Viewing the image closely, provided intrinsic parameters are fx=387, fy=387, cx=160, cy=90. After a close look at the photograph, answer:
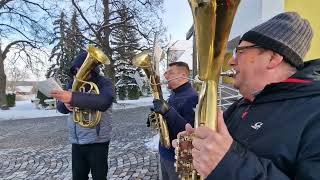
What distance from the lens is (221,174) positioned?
1241 millimetres

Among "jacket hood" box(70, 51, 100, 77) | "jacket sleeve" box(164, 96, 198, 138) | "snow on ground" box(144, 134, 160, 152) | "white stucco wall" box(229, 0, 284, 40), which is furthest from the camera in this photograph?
"snow on ground" box(144, 134, 160, 152)

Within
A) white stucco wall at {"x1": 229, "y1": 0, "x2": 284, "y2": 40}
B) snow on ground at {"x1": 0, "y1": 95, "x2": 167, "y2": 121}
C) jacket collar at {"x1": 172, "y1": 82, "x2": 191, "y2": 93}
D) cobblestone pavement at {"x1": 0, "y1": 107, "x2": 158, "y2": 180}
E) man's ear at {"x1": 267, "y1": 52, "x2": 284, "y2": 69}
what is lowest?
cobblestone pavement at {"x1": 0, "y1": 107, "x2": 158, "y2": 180}

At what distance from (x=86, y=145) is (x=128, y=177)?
263 centimetres

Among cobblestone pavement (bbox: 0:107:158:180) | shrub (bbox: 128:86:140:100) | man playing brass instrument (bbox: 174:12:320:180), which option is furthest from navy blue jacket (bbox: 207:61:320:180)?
shrub (bbox: 128:86:140:100)

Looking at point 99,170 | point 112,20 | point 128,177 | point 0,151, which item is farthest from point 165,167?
point 112,20

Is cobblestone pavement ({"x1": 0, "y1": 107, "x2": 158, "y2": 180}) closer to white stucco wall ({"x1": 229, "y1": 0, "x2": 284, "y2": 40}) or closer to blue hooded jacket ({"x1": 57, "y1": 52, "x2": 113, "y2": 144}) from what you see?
blue hooded jacket ({"x1": 57, "y1": 52, "x2": 113, "y2": 144})

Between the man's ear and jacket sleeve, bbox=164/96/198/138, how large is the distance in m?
1.82

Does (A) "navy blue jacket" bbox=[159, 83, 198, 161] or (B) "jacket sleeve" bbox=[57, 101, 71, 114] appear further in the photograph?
(B) "jacket sleeve" bbox=[57, 101, 71, 114]

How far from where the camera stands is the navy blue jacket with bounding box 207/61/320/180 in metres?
1.25

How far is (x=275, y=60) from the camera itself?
5.19 ft

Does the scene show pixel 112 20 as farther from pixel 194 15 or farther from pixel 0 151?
pixel 194 15

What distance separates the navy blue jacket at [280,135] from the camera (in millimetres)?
1247

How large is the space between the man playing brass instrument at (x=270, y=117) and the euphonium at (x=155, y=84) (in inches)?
68.5

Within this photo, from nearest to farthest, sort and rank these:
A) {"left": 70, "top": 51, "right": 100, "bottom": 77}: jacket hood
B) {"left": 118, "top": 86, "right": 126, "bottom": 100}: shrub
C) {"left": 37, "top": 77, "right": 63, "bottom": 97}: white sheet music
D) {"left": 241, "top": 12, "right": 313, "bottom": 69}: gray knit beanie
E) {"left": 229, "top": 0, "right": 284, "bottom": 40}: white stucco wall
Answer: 1. {"left": 241, "top": 12, "right": 313, "bottom": 69}: gray knit beanie
2. {"left": 37, "top": 77, "right": 63, "bottom": 97}: white sheet music
3. {"left": 70, "top": 51, "right": 100, "bottom": 77}: jacket hood
4. {"left": 229, "top": 0, "right": 284, "bottom": 40}: white stucco wall
5. {"left": 118, "top": 86, "right": 126, "bottom": 100}: shrub
